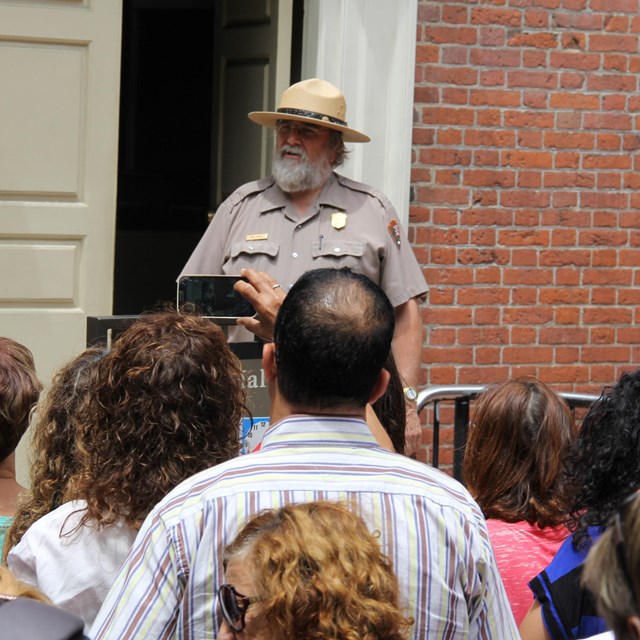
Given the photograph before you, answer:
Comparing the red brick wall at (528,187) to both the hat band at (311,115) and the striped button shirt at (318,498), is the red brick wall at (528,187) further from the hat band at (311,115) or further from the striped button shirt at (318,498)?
the striped button shirt at (318,498)

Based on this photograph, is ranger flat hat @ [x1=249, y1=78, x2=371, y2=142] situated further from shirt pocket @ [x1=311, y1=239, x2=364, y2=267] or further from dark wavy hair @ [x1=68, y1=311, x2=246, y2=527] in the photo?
dark wavy hair @ [x1=68, y1=311, x2=246, y2=527]

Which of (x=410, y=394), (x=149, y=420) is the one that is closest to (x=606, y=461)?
(x=149, y=420)

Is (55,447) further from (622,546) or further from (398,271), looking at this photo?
(398,271)

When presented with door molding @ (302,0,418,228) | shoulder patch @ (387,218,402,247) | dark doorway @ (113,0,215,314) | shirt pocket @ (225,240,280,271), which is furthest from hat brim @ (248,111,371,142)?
dark doorway @ (113,0,215,314)

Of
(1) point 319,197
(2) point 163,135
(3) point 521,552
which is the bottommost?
(3) point 521,552

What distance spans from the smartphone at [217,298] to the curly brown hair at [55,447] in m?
0.89

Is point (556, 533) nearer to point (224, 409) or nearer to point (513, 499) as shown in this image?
point (513, 499)

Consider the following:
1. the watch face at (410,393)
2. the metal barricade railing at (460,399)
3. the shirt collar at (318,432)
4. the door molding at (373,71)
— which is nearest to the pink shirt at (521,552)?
the shirt collar at (318,432)

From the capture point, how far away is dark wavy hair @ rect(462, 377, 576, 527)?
289cm

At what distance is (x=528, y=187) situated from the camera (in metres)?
6.16

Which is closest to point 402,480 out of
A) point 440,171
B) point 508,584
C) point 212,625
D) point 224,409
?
point 212,625

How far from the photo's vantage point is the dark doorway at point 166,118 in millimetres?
11023

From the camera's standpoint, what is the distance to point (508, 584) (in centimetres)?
279

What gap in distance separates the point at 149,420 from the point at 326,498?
0.60 meters
